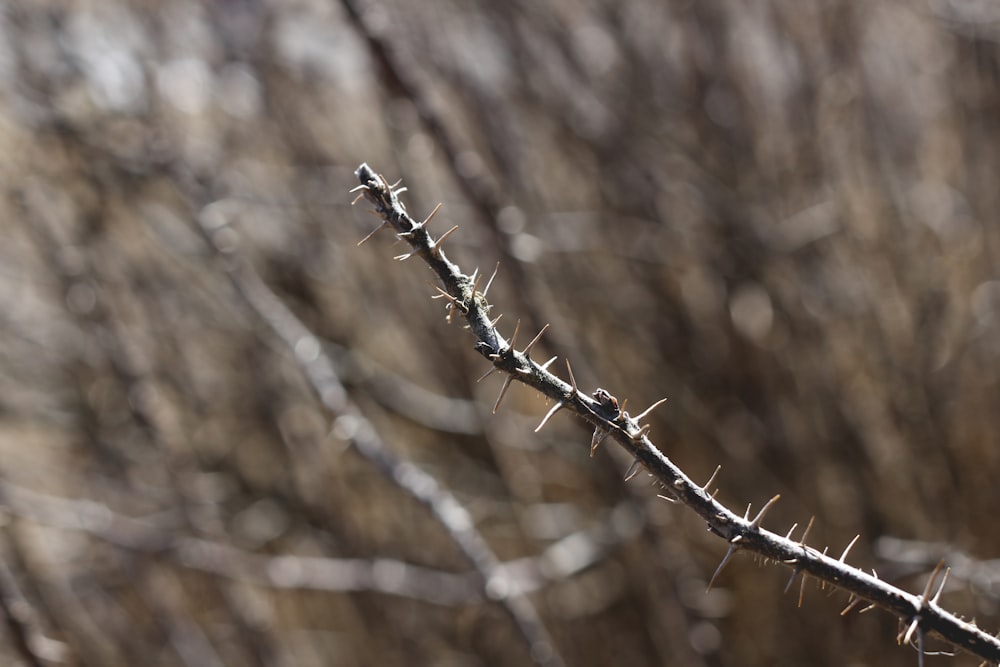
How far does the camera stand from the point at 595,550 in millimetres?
2336

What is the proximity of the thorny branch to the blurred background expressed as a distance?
1499 mm

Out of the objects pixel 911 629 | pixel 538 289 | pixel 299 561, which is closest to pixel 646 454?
pixel 911 629

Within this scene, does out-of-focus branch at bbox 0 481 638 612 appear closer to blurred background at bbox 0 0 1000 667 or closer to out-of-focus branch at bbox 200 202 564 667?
blurred background at bbox 0 0 1000 667

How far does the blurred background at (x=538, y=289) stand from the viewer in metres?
2.49

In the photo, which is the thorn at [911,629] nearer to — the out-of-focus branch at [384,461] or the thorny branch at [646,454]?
the thorny branch at [646,454]

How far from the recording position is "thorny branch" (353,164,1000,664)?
768mm

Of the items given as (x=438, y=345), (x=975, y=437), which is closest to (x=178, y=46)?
(x=438, y=345)

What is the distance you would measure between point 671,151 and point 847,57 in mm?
554

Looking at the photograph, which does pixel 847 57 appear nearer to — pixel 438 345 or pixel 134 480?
pixel 438 345

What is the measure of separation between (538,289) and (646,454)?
Answer: 1595mm

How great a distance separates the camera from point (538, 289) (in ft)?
7.75

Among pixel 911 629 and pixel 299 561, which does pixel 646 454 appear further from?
pixel 299 561

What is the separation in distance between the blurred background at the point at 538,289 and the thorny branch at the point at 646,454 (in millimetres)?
1499

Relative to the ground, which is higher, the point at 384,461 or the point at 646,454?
the point at 384,461
